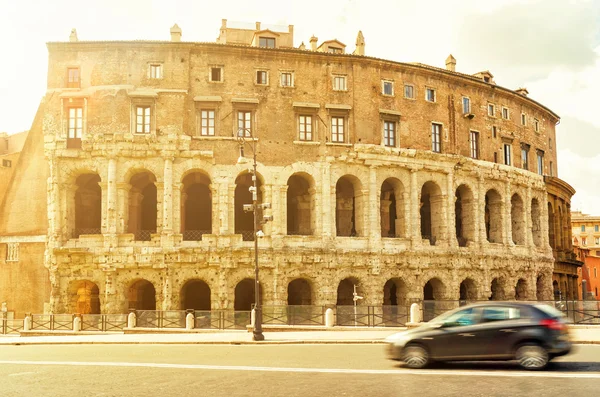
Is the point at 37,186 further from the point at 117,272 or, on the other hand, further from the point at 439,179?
the point at 439,179

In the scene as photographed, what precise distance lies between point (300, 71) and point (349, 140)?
477 centimetres

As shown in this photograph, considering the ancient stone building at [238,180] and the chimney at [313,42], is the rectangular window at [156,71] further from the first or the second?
the chimney at [313,42]

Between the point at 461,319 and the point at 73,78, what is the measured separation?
92.5 ft

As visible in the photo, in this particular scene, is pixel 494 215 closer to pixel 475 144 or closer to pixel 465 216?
pixel 465 216

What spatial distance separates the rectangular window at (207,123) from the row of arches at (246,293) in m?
8.22

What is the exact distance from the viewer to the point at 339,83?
119 feet

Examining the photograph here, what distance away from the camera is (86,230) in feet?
117

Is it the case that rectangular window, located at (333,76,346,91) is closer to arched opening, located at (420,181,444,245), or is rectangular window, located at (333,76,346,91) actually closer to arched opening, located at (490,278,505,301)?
arched opening, located at (420,181,444,245)

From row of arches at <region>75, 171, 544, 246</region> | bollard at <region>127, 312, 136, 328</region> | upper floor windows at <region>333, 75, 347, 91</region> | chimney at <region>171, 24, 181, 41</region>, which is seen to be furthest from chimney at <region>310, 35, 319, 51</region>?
bollard at <region>127, 312, 136, 328</region>

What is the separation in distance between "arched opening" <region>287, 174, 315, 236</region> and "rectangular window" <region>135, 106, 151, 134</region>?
345 inches

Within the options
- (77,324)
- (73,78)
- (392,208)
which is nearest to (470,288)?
(392,208)

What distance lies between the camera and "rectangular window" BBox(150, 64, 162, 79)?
34406 millimetres

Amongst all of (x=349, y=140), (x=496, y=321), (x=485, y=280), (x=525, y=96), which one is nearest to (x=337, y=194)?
(x=349, y=140)

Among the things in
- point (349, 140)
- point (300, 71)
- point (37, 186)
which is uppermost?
point (300, 71)
